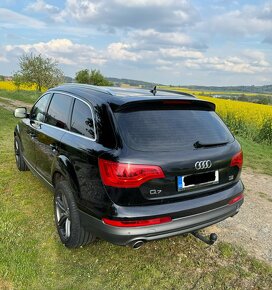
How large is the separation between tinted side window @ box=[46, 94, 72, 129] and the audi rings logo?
1581 mm

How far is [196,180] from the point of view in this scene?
2.96m

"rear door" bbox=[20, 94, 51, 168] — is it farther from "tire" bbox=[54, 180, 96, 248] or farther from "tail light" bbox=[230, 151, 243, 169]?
"tail light" bbox=[230, 151, 243, 169]

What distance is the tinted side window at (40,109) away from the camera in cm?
460

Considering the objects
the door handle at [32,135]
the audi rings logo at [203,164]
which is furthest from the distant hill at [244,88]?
the audi rings logo at [203,164]

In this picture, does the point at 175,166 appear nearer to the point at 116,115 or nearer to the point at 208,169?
the point at 208,169

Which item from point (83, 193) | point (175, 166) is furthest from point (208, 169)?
point (83, 193)

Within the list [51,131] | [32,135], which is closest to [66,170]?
[51,131]

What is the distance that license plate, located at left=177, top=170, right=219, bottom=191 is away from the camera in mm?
Result: 2857

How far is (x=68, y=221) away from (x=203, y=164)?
5.08 feet

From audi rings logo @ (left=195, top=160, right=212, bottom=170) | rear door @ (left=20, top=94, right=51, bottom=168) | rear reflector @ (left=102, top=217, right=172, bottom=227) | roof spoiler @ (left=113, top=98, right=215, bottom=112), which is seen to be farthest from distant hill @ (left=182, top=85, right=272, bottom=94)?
rear reflector @ (left=102, top=217, right=172, bottom=227)

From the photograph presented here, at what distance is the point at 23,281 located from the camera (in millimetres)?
2959

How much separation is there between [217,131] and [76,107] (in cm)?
155

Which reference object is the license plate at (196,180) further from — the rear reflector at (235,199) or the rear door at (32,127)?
the rear door at (32,127)

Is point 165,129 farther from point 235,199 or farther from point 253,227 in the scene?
point 253,227
